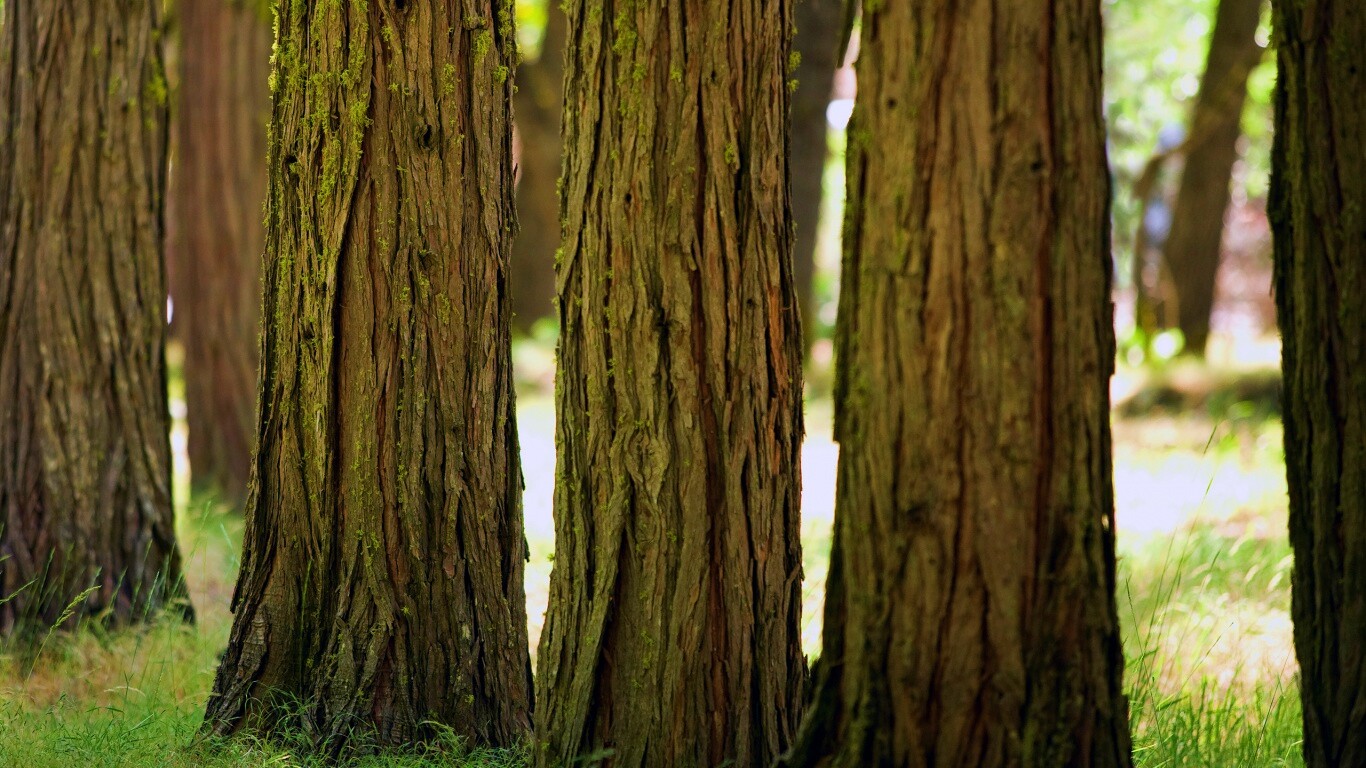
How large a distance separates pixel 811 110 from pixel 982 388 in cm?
1022

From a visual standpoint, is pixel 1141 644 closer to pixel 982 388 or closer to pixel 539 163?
pixel 982 388

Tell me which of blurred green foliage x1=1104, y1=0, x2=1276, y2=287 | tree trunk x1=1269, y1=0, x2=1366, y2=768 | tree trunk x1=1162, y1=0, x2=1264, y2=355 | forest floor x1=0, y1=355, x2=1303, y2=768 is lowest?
forest floor x1=0, y1=355, x2=1303, y2=768

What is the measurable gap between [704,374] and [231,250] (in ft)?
20.3

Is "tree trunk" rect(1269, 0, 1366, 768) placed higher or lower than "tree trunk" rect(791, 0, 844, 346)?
lower

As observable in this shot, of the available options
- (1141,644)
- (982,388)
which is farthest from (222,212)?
(982,388)

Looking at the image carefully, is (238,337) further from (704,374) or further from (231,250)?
(704,374)

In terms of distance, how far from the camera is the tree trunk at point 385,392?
3.80 metres

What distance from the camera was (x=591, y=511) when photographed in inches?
130

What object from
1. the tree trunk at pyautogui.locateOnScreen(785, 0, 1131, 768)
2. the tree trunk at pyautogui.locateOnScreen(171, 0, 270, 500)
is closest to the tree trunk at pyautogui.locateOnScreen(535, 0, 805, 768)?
the tree trunk at pyautogui.locateOnScreen(785, 0, 1131, 768)

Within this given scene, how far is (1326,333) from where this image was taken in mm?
3070

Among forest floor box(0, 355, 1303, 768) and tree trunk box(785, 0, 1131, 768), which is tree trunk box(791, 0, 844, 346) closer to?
forest floor box(0, 355, 1303, 768)

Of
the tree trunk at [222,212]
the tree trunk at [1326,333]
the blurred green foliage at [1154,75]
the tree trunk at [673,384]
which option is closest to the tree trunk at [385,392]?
the tree trunk at [673,384]

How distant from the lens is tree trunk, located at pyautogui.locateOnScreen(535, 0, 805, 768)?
10.5ft

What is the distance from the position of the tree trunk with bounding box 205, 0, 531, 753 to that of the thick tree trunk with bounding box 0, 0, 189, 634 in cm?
172
